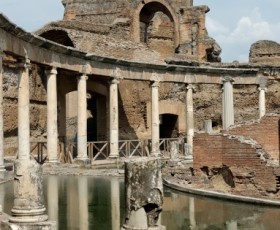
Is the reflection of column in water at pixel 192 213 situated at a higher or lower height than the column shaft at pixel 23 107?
lower

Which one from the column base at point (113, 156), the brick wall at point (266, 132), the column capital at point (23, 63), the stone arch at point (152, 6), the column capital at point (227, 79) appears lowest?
the column base at point (113, 156)

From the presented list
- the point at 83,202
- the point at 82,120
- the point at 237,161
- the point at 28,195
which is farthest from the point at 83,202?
the point at 82,120

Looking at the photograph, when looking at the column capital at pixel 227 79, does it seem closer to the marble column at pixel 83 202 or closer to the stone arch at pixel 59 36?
the stone arch at pixel 59 36

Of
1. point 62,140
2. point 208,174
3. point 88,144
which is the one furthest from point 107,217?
point 62,140

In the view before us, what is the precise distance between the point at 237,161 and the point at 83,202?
4.25 metres

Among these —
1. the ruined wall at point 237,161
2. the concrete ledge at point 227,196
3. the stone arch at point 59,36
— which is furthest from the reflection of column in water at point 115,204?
the stone arch at point 59,36

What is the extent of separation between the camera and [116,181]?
1677 centimetres

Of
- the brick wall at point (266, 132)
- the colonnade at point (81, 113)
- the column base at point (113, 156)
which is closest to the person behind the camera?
the brick wall at point (266, 132)

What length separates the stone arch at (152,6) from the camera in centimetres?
3444

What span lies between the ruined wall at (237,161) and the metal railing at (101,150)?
6878 millimetres

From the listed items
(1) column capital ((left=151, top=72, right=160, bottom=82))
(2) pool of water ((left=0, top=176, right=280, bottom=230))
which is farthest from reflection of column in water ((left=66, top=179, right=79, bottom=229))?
(1) column capital ((left=151, top=72, right=160, bottom=82))

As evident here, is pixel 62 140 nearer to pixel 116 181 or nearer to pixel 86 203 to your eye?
pixel 116 181

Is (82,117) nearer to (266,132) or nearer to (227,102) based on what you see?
(227,102)

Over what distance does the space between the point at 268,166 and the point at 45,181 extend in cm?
620
